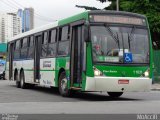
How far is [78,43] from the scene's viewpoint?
712 inches

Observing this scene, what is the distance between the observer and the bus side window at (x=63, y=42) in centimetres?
1898

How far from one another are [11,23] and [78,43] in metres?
68.0

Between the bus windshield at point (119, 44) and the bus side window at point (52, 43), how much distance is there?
3890mm

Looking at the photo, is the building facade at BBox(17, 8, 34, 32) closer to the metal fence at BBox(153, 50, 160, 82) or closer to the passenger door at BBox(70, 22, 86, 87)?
the metal fence at BBox(153, 50, 160, 82)

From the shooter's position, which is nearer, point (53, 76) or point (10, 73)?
point (53, 76)

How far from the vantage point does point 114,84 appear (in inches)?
663

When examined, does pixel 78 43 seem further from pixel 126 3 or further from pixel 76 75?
pixel 126 3

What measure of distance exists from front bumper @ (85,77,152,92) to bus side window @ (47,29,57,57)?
428 cm

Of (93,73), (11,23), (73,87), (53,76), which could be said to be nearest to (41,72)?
(53,76)

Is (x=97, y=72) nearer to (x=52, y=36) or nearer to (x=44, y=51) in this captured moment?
(x=52, y=36)

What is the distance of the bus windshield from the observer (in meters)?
16.9

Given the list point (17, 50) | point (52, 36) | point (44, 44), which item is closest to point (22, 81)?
point (17, 50)

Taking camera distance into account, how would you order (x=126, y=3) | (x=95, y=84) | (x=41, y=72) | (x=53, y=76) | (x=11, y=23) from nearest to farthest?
(x=95, y=84)
(x=53, y=76)
(x=41, y=72)
(x=126, y=3)
(x=11, y=23)

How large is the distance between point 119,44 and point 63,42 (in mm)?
3085
